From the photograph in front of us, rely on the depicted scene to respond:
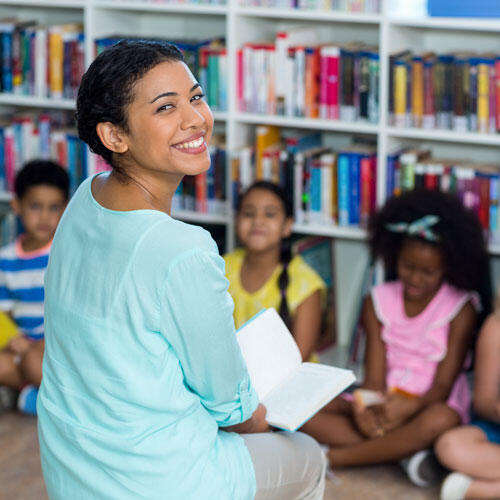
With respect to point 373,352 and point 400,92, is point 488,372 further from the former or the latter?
point 400,92

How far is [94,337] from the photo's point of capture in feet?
4.63

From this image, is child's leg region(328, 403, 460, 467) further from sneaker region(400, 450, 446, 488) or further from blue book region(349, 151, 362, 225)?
blue book region(349, 151, 362, 225)

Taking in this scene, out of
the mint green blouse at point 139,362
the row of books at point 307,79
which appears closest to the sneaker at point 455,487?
the mint green blouse at point 139,362

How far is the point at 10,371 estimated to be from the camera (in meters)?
2.99

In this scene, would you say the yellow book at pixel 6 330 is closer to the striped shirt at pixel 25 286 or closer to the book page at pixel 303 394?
the striped shirt at pixel 25 286

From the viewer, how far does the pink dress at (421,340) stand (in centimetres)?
271

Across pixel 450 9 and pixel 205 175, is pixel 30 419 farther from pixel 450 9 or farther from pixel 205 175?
pixel 450 9

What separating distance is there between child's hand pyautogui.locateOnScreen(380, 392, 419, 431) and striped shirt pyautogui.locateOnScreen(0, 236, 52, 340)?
1202 mm

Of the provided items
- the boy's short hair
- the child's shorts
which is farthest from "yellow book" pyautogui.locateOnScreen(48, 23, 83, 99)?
the child's shorts

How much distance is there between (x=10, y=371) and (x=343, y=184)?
123 centimetres

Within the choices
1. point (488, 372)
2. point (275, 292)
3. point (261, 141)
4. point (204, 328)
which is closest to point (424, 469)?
point (488, 372)

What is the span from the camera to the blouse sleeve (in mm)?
1356

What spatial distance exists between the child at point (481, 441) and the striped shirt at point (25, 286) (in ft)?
4.65

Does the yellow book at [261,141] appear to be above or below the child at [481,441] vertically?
above
